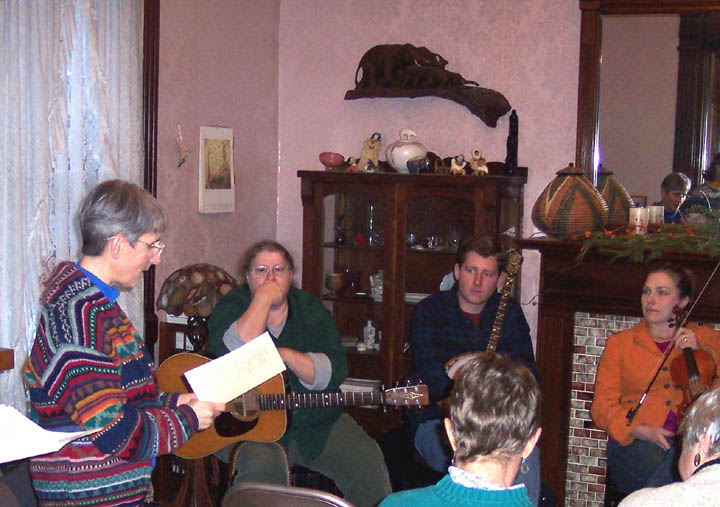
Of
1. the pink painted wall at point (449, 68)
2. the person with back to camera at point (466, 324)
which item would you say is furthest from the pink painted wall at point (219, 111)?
the person with back to camera at point (466, 324)

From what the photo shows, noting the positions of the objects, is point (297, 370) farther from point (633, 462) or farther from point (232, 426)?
point (633, 462)

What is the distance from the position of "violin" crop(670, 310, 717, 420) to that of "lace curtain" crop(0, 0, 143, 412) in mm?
2160

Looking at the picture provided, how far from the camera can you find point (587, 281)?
3.22 metres

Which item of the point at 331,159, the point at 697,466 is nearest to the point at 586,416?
the point at 331,159

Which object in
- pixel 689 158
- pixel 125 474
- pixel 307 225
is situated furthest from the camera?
pixel 307 225

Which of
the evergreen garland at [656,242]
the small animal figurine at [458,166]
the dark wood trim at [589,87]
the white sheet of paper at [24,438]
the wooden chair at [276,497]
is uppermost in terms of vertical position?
the dark wood trim at [589,87]

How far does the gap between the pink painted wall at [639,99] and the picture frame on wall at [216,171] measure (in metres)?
1.87

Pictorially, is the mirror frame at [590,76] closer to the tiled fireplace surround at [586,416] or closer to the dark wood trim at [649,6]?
the dark wood trim at [649,6]

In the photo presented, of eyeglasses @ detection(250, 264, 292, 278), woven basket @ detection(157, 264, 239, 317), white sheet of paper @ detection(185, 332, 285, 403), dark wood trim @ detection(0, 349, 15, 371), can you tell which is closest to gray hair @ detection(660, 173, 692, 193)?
eyeglasses @ detection(250, 264, 292, 278)

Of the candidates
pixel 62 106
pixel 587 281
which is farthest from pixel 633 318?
pixel 62 106

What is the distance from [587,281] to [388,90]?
1.57 metres

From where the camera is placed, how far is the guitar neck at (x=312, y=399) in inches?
105

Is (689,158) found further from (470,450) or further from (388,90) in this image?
(470,450)

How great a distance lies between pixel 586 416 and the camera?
3316mm
